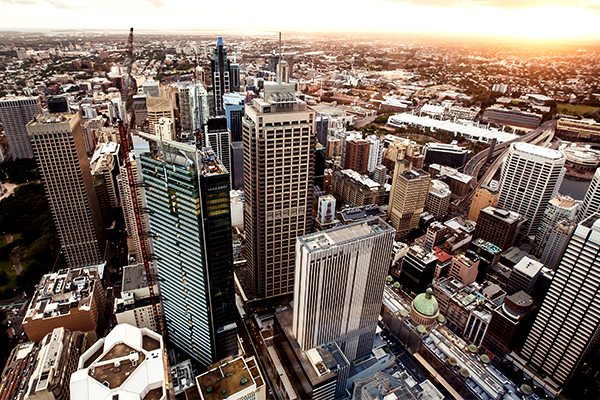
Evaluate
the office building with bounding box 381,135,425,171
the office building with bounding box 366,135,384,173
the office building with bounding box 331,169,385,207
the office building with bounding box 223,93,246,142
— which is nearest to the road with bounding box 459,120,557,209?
the office building with bounding box 381,135,425,171

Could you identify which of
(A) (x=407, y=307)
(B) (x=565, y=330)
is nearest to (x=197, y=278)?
(A) (x=407, y=307)

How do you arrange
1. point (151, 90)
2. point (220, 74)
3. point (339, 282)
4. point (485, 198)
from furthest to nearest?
point (220, 74) < point (151, 90) < point (485, 198) < point (339, 282)

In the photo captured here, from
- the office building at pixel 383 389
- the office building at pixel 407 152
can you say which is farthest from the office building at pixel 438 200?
the office building at pixel 383 389

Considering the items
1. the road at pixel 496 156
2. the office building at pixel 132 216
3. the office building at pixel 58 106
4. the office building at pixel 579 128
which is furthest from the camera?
the office building at pixel 579 128

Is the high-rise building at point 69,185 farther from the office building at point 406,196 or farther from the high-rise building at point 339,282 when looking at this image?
the office building at point 406,196

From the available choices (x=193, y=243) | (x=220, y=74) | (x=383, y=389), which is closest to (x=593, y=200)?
(x=383, y=389)

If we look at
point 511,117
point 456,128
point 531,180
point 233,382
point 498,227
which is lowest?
point 498,227

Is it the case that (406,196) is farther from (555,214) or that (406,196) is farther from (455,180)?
(455,180)
